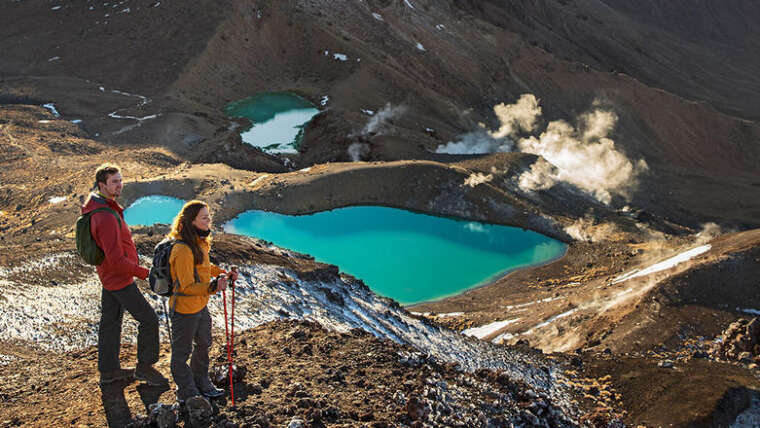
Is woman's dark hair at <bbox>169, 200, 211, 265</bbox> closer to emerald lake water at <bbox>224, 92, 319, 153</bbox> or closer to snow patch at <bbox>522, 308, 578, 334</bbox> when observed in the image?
snow patch at <bbox>522, 308, 578, 334</bbox>

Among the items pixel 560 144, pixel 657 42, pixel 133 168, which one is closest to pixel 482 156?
pixel 560 144

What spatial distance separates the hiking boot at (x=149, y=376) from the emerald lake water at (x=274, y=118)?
98.8 feet

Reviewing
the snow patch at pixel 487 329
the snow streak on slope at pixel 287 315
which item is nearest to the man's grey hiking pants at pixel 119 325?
the snow streak on slope at pixel 287 315

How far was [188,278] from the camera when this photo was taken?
6.32 metres

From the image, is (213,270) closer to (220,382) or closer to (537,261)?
(220,382)

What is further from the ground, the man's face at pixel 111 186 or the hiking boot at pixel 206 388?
the man's face at pixel 111 186

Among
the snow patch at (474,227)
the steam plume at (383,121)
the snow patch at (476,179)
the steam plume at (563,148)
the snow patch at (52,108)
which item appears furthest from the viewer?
the snow patch at (52,108)

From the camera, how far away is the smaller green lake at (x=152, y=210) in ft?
80.7

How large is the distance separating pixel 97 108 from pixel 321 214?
20794 mm

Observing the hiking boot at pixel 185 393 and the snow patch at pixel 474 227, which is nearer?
the hiking boot at pixel 185 393

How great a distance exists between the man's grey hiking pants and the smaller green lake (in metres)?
17.8

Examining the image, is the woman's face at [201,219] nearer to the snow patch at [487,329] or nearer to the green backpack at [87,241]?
the green backpack at [87,241]

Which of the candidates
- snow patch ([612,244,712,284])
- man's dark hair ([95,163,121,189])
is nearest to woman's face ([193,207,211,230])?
man's dark hair ([95,163,121,189])

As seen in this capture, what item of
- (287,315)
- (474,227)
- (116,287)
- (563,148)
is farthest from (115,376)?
(563,148)
